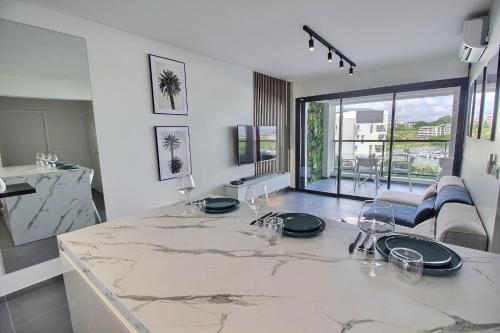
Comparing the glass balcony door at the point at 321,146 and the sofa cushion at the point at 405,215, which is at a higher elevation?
the glass balcony door at the point at 321,146

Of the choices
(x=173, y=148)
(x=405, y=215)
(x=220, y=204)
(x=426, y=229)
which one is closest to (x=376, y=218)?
(x=220, y=204)

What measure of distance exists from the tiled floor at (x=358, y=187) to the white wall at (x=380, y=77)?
29.9 inches

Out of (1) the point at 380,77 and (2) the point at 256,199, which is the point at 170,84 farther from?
(1) the point at 380,77

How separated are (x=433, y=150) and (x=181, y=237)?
510cm

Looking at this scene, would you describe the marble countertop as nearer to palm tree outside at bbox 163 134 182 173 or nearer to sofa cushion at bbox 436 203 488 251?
palm tree outside at bbox 163 134 182 173

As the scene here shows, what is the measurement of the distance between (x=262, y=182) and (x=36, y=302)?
134 inches

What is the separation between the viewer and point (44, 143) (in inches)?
93.0

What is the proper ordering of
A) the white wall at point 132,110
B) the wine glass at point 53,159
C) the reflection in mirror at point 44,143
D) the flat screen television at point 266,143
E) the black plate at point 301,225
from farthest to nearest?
the flat screen television at point 266,143 → the white wall at point 132,110 → the wine glass at point 53,159 → the reflection in mirror at point 44,143 → the black plate at point 301,225

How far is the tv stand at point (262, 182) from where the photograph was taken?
411cm

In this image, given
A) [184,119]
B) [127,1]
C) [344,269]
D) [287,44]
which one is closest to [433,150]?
[287,44]

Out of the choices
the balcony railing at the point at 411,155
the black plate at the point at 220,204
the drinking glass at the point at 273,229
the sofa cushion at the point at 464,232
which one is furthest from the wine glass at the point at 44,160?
the balcony railing at the point at 411,155

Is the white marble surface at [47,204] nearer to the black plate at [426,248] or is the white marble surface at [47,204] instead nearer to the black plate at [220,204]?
the black plate at [220,204]

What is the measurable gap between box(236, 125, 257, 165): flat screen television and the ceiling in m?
→ 1.26


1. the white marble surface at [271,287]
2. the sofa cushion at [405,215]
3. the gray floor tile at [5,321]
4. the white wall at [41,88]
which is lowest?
the gray floor tile at [5,321]
